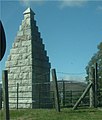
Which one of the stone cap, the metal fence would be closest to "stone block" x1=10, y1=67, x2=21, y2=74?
the metal fence

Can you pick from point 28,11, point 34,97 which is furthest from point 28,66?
point 28,11

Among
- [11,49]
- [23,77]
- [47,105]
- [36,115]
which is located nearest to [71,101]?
[47,105]

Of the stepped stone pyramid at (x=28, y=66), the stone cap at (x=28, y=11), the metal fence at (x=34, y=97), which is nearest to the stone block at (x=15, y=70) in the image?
the stepped stone pyramid at (x=28, y=66)

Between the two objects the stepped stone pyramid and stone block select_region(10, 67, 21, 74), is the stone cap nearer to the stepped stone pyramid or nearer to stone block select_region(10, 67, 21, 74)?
the stepped stone pyramid

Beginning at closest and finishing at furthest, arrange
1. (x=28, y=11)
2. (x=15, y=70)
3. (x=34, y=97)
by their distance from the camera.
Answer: (x=34, y=97), (x=15, y=70), (x=28, y=11)

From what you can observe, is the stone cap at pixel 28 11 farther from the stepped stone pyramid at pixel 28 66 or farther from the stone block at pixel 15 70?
the stone block at pixel 15 70

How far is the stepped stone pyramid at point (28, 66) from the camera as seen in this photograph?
21.1 meters

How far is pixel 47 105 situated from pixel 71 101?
1570 millimetres

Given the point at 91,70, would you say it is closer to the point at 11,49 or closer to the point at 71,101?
the point at 71,101

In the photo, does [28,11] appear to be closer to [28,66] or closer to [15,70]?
[28,66]

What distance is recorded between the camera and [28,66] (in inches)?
832

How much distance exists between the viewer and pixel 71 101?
2188cm

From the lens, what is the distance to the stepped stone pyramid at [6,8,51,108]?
2106cm

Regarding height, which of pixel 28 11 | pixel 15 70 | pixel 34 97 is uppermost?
pixel 28 11
